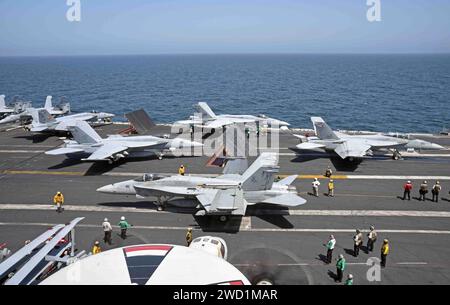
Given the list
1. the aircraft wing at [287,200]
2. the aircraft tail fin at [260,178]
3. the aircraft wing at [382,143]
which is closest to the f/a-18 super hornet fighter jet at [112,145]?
the aircraft tail fin at [260,178]

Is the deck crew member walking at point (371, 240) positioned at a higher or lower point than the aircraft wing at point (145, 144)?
lower

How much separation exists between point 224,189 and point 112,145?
18426mm

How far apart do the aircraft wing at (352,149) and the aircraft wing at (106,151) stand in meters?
23.1

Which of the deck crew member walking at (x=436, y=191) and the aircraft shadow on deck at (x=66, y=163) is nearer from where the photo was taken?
the deck crew member walking at (x=436, y=191)

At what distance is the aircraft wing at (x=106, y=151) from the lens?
35938 mm

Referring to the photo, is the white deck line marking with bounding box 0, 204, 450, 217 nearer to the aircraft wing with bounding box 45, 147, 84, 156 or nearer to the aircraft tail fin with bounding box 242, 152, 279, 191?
the aircraft tail fin with bounding box 242, 152, 279, 191

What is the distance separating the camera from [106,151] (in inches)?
1479

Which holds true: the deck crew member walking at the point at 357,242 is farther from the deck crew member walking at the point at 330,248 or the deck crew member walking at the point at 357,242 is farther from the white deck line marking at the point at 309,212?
the white deck line marking at the point at 309,212

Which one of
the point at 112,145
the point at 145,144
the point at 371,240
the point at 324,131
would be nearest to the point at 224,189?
the point at 371,240

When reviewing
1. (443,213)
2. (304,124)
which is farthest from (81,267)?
(304,124)

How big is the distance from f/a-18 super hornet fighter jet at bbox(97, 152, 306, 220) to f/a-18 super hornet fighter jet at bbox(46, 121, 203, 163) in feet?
37.8

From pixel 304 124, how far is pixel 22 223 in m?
63.9

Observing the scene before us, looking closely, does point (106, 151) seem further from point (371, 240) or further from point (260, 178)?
point (371, 240)

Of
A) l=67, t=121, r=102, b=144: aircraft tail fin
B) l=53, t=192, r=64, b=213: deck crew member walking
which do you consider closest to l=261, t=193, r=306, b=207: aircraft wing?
l=53, t=192, r=64, b=213: deck crew member walking
